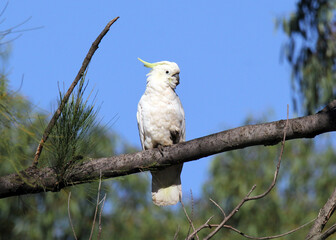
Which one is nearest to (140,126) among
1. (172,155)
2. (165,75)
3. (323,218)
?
(165,75)

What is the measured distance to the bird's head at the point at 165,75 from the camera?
371 centimetres

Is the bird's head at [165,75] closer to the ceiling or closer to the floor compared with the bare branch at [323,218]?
closer to the ceiling

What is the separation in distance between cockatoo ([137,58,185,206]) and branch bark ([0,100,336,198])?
3.29ft

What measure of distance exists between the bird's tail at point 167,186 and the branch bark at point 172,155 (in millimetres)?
1037

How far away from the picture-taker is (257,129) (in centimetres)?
240

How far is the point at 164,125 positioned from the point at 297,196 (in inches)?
219

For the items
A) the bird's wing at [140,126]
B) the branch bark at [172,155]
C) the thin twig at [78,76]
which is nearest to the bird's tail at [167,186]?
the bird's wing at [140,126]

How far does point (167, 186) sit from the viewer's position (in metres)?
3.64

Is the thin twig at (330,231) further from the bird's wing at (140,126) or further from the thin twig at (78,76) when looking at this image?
the bird's wing at (140,126)

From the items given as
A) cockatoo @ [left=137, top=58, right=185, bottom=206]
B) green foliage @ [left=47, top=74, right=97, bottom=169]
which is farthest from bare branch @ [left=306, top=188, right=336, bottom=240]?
cockatoo @ [left=137, top=58, right=185, bottom=206]

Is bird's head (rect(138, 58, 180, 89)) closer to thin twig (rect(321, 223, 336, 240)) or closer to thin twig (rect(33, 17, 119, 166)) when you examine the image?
thin twig (rect(33, 17, 119, 166))

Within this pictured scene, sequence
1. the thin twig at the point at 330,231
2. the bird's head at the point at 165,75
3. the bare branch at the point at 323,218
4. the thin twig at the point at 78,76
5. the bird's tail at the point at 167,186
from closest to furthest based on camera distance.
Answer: the thin twig at the point at 330,231, the bare branch at the point at 323,218, the thin twig at the point at 78,76, the bird's tail at the point at 167,186, the bird's head at the point at 165,75

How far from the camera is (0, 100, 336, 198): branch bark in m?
2.38

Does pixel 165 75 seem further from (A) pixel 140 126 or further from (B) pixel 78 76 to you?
(B) pixel 78 76
